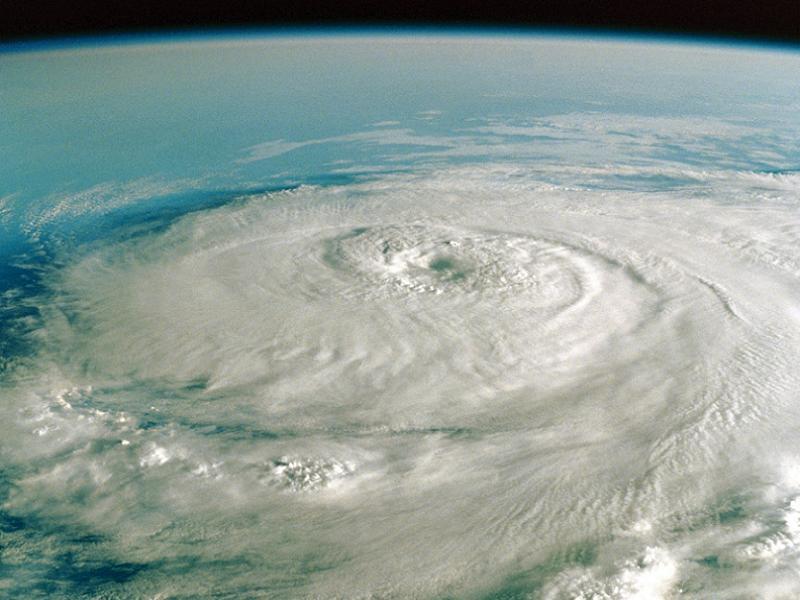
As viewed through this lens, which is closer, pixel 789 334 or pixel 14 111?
pixel 789 334

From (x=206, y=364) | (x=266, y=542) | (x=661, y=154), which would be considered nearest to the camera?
(x=266, y=542)

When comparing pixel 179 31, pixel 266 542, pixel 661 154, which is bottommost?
pixel 266 542

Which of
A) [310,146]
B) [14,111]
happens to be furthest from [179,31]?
[310,146]

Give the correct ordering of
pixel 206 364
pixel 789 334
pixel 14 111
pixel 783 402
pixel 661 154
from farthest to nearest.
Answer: pixel 14 111 → pixel 661 154 → pixel 789 334 → pixel 206 364 → pixel 783 402

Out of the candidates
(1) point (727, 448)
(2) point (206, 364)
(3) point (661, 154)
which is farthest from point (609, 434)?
(3) point (661, 154)

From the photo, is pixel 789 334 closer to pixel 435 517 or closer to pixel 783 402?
pixel 783 402

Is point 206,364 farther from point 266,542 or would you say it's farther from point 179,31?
point 179,31

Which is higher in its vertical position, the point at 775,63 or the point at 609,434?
the point at 775,63
